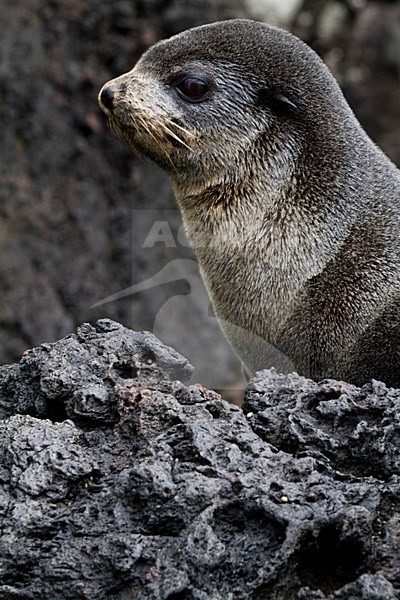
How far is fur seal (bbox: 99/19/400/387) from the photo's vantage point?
4.66m

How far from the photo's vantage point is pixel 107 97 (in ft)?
16.3

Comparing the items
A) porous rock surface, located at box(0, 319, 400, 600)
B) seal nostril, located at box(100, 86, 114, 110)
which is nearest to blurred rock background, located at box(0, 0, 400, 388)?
seal nostril, located at box(100, 86, 114, 110)

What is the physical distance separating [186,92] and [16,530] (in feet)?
8.45

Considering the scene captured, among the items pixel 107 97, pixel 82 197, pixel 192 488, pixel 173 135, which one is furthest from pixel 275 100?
pixel 82 197

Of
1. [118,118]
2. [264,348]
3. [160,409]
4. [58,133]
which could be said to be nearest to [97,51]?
[58,133]

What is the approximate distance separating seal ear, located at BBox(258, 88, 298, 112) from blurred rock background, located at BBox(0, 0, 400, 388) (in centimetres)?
539

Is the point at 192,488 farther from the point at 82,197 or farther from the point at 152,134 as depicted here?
the point at 82,197

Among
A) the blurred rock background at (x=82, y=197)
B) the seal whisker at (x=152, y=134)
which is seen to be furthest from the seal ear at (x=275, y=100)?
the blurred rock background at (x=82, y=197)

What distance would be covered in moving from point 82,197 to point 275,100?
586 cm

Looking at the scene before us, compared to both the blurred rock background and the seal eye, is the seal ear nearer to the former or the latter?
the seal eye

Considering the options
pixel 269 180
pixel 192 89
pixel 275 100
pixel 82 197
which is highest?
pixel 82 197

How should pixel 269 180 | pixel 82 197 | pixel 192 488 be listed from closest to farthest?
pixel 192 488 < pixel 269 180 < pixel 82 197

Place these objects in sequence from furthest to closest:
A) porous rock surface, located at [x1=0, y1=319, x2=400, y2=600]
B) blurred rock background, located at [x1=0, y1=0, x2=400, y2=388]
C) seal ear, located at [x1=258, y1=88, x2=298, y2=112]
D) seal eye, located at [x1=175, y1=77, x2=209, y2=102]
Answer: blurred rock background, located at [x1=0, y1=0, x2=400, y2=388] < seal eye, located at [x1=175, y1=77, x2=209, y2=102] < seal ear, located at [x1=258, y1=88, x2=298, y2=112] < porous rock surface, located at [x1=0, y1=319, x2=400, y2=600]

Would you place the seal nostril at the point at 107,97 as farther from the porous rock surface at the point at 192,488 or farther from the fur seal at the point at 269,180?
the porous rock surface at the point at 192,488
